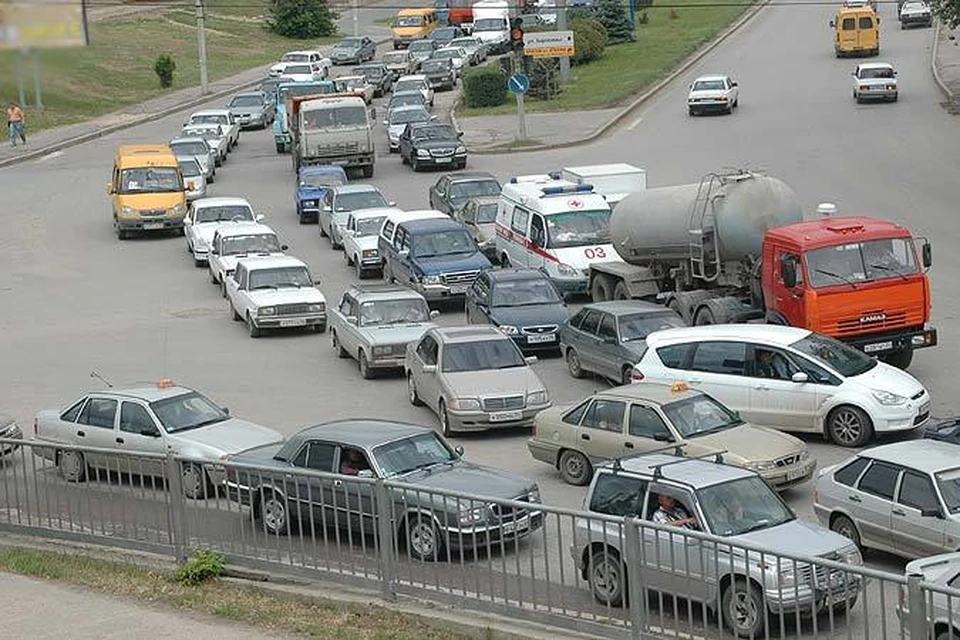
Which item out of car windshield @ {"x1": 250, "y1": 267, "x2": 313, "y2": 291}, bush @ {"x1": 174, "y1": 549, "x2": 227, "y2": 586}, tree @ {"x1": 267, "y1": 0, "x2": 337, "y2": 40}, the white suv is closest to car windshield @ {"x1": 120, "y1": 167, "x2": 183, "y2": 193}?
car windshield @ {"x1": 250, "y1": 267, "x2": 313, "y2": 291}

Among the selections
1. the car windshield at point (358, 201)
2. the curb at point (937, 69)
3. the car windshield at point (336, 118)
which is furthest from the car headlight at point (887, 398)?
the curb at point (937, 69)

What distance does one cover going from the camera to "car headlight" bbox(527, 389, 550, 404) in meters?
23.5

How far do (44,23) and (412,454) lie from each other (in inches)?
319

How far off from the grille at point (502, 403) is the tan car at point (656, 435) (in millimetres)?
2154

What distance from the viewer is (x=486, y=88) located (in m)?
64.7

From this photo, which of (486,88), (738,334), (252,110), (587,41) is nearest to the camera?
(738,334)

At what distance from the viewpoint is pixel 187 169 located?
4741cm

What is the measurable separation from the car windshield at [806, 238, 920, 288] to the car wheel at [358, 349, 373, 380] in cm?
733

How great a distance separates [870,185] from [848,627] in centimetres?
3335

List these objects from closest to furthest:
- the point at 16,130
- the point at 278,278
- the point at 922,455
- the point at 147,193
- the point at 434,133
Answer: the point at 922,455
the point at 278,278
the point at 147,193
the point at 434,133
the point at 16,130

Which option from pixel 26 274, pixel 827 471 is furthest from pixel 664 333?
pixel 26 274

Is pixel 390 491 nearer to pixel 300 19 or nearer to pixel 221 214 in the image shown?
pixel 221 214

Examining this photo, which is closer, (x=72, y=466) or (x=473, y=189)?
(x=72, y=466)

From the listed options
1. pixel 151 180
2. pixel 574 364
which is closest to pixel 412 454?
pixel 574 364
